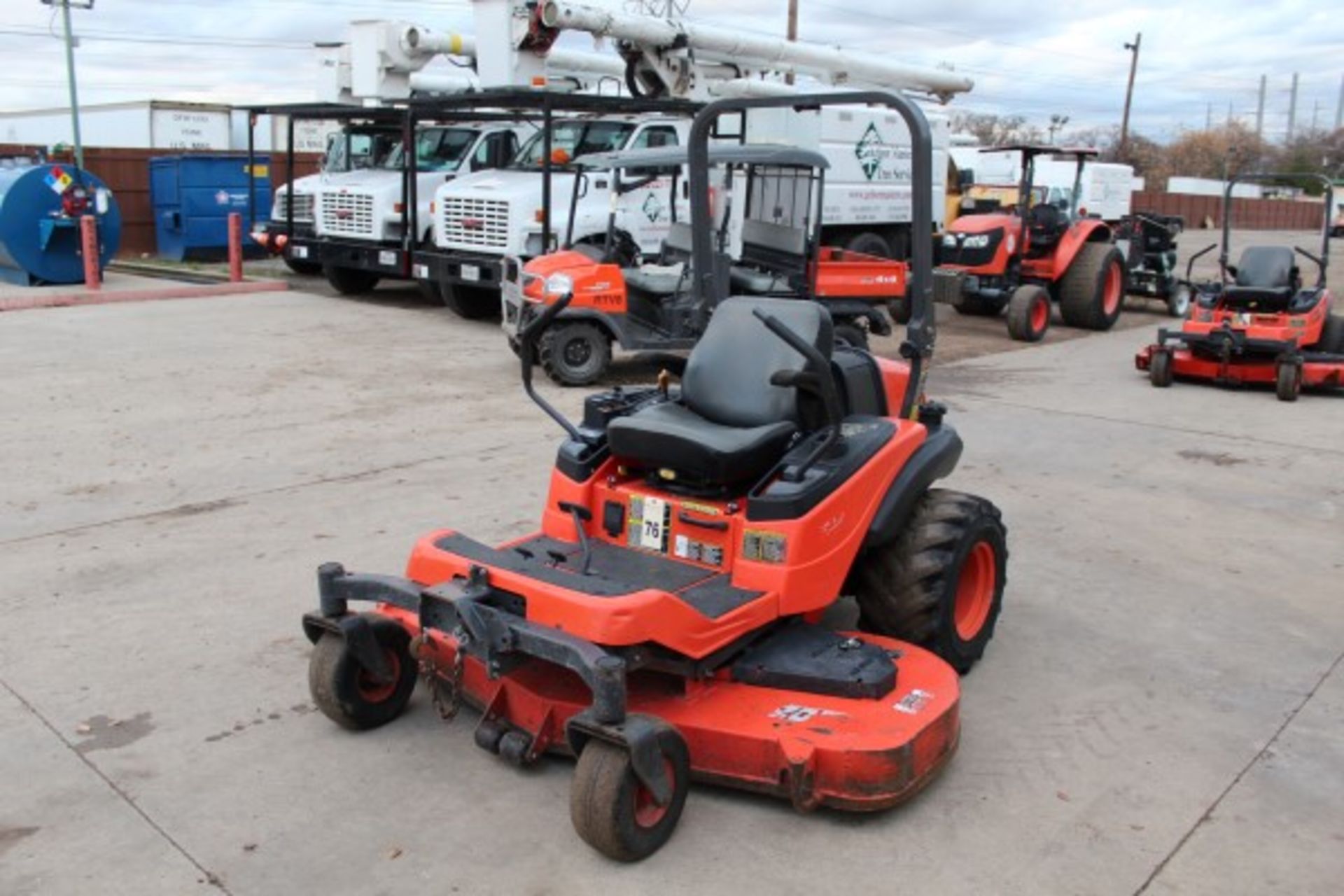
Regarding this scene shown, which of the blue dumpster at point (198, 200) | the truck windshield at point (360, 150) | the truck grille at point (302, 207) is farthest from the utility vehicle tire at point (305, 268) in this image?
the truck windshield at point (360, 150)

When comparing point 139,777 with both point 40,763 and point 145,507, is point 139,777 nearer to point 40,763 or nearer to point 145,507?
point 40,763

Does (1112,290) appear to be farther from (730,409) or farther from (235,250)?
(730,409)

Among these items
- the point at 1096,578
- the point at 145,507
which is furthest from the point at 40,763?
the point at 1096,578

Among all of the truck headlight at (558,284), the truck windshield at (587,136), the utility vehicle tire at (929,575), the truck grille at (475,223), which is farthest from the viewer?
the truck windshield at (587,136)

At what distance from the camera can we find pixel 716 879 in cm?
324

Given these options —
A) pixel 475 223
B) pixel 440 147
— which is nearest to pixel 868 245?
pixel 475 223

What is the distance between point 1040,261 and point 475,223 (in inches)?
289

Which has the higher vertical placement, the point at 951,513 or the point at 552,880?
the point at 951,513

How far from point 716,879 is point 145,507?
4.52 m

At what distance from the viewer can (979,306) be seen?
1612 centimetres

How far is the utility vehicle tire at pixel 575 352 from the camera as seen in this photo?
10.4 m

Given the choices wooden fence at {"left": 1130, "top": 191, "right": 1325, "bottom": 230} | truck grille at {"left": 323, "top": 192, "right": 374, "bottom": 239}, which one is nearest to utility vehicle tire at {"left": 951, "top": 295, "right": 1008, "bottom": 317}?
truck grille at {"left": 323, "top": 192, "right": 374, "bottom": 239}

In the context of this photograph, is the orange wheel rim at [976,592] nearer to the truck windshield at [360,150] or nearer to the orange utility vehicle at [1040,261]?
the orange utility vehicle at [1040,261]

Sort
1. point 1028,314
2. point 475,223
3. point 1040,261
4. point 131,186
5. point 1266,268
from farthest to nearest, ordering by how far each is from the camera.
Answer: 1. point 131,186
2. point 1040,261
3. point 1028,314
4. point 475,223
5. point 1266,268
